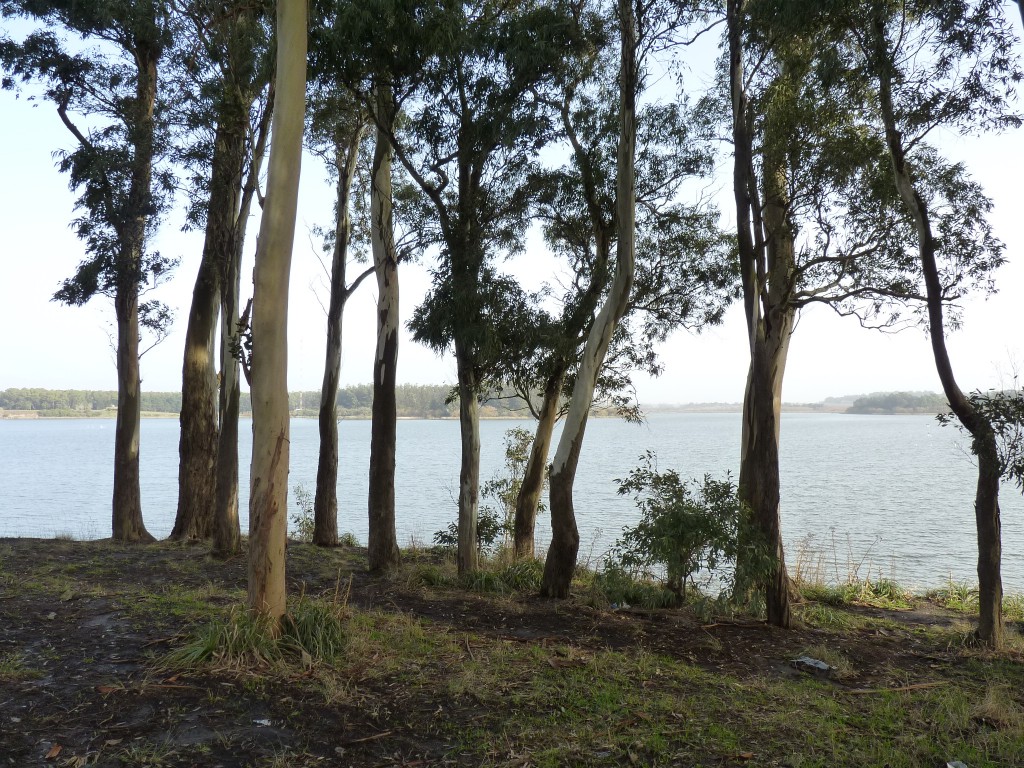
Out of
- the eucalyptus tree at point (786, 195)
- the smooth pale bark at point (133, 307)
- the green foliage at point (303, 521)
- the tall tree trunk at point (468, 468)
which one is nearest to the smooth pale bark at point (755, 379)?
the eucalyptus tree at point (786, 195)

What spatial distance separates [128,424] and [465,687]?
9572mm

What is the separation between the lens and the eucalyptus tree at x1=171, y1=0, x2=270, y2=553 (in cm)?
1061

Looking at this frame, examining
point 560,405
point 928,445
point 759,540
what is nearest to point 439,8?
point 560,405

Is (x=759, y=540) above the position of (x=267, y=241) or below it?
below

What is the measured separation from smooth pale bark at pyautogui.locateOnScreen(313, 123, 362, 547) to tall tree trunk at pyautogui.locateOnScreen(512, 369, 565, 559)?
297cm

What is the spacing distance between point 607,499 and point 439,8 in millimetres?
18129

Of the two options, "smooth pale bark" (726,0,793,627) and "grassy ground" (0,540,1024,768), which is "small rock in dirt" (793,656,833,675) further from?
"smooth pale bark" (726,0,793,627)

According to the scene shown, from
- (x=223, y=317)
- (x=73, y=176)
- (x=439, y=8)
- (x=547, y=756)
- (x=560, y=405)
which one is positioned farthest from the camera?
(x=73, y=176)

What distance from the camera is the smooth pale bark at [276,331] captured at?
5.46 m

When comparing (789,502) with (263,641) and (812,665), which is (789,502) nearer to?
(812,665)

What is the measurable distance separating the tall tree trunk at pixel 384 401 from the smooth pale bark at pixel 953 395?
531cm

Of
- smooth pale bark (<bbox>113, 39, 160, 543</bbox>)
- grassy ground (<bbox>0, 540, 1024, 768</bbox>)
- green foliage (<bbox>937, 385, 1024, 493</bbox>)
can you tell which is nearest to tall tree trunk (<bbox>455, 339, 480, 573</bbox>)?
grassy ground (<bbox>0, 540, 1024, 768</bbox>)

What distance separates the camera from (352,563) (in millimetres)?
10695

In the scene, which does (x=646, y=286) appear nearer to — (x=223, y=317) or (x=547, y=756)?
(x=223, y=317)
